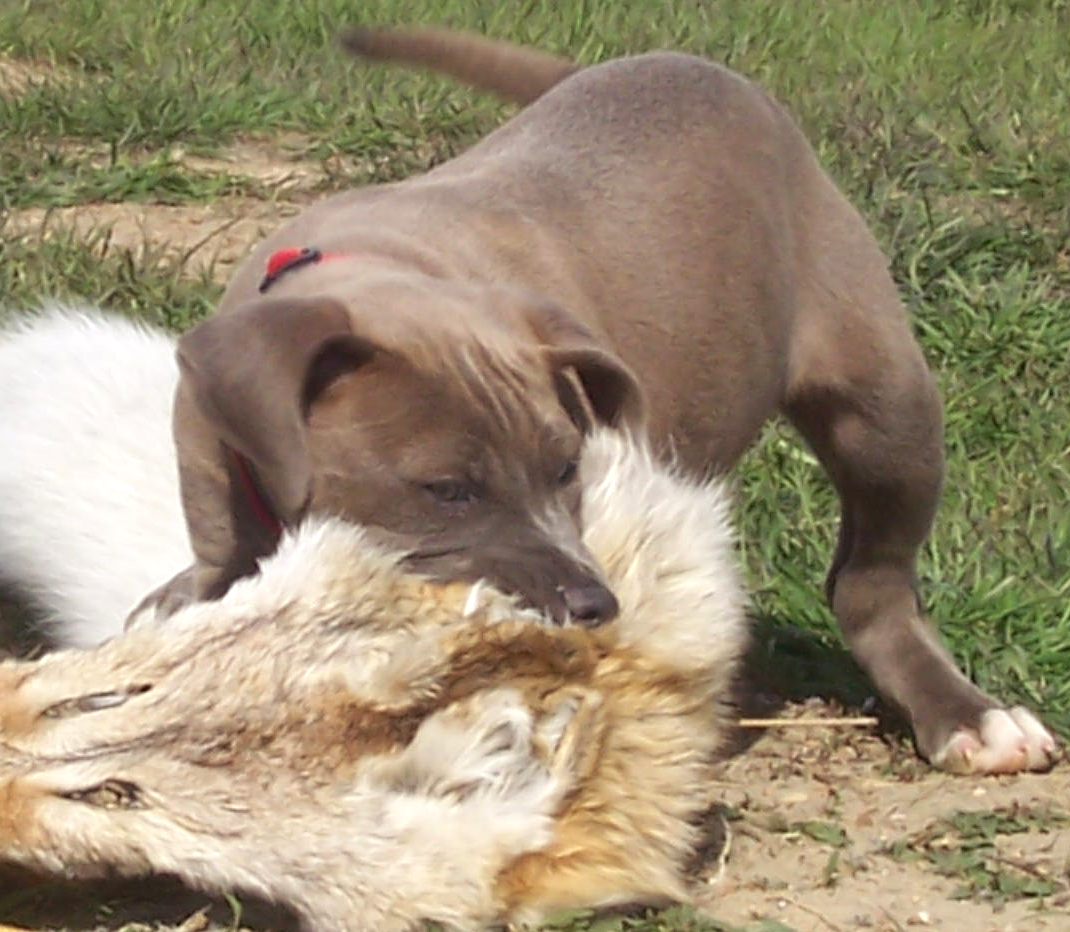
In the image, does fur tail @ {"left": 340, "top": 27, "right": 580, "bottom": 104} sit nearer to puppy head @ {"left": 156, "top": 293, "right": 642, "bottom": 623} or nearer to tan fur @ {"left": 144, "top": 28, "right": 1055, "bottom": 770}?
tan fur @ {"left": 144, "top": 28, "right": 1055, "bottom": 770}

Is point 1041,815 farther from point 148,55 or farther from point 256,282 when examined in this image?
point 148,55

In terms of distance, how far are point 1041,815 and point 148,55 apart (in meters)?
5.27

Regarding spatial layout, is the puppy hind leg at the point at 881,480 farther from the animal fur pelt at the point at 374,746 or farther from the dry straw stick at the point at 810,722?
the animal fur pelt at the point at 374,746

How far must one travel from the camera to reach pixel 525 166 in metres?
3.82

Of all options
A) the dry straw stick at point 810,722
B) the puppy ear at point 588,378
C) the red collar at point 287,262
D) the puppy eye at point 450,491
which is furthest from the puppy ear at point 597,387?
the dry straw stick at point 810,722

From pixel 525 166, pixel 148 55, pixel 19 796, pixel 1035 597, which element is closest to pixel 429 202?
pixel 525 166

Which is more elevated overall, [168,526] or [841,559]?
[168,526]

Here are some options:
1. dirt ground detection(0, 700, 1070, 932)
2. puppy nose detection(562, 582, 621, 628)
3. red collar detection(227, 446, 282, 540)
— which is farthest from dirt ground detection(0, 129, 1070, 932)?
red collar detection(227, 446, 282, 540)

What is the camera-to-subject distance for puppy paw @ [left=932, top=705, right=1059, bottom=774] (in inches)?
133

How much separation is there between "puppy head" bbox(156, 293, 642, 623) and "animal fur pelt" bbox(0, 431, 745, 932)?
0.31m

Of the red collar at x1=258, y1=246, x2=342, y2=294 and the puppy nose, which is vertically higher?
the puppy nose

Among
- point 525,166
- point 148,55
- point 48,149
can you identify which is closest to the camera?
point 525,166

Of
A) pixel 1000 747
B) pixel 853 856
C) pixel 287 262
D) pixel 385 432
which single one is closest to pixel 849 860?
pixel 853 856

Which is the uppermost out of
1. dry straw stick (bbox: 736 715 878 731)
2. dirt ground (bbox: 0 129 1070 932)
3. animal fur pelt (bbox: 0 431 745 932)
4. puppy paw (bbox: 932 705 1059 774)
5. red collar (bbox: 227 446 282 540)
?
animal fur pelt (bbox: 0 431 745 932)
